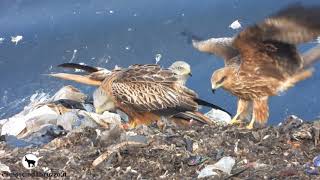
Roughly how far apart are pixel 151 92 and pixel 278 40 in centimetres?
179

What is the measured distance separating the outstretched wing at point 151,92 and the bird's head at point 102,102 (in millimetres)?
192

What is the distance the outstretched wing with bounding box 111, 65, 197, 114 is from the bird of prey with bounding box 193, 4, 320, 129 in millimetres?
610

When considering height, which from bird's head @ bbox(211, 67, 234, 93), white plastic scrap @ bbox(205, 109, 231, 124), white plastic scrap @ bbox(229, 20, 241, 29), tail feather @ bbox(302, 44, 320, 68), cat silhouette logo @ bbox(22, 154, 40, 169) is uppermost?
white plastic scrap @ bbox(229, 20, 241, 29)

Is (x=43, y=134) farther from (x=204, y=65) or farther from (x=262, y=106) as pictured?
(x=204, y=65)

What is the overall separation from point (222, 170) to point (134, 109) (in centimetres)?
292

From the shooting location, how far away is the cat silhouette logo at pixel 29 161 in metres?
4.52

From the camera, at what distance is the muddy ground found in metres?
4.24

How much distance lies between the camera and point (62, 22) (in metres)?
11.0

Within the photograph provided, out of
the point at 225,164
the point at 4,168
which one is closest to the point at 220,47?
the point at 225,164

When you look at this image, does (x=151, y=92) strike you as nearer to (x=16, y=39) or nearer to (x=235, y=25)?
(x=235, y=25)

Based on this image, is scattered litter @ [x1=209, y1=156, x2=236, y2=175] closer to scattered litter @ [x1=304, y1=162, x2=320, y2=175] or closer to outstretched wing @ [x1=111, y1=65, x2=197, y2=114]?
scattered litter @ [x1=304, y1=162, x2=320, y2=175]

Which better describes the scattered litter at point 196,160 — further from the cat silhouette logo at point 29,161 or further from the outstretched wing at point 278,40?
the outstretched wing at point 278,40

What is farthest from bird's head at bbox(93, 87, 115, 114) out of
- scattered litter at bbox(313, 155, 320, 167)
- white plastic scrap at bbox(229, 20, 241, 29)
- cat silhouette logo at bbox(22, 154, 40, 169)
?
white plastic scrap at bbox(229, 20, 241, 29)

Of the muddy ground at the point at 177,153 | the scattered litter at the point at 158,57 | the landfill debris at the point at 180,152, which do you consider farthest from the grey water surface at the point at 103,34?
the muddy ground at the point at 177,153
